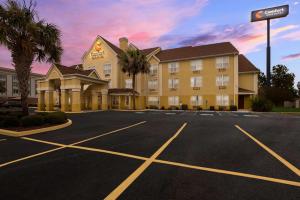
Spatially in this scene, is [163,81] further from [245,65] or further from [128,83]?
[245,65]

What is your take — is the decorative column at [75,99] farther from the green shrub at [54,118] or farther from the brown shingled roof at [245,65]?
the brown shingled roof at [245,65]

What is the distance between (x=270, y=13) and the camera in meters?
41.5

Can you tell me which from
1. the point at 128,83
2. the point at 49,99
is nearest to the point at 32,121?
the point at 49,99

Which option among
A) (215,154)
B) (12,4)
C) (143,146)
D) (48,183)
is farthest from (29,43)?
(215,154)

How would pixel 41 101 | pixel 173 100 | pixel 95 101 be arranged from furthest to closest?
pixel 173 100 → pixel 95 101 → pixel 41 101

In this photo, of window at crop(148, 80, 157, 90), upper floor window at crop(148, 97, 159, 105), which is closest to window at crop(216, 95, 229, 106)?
upper floor window at crop(148, 97, 159, 105)

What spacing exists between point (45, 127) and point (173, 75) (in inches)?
1150

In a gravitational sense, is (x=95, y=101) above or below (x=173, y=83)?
below

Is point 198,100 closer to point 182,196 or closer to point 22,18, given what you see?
point 22,18

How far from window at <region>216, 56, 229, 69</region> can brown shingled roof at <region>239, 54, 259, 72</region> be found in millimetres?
4111

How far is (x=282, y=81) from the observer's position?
60500mm

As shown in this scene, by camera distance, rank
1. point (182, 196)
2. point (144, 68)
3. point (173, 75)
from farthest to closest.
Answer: point (173, 75), point (144, 68), point (182, 196)

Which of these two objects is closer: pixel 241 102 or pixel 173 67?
pixel 241 102

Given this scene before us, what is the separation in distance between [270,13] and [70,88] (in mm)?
43474
